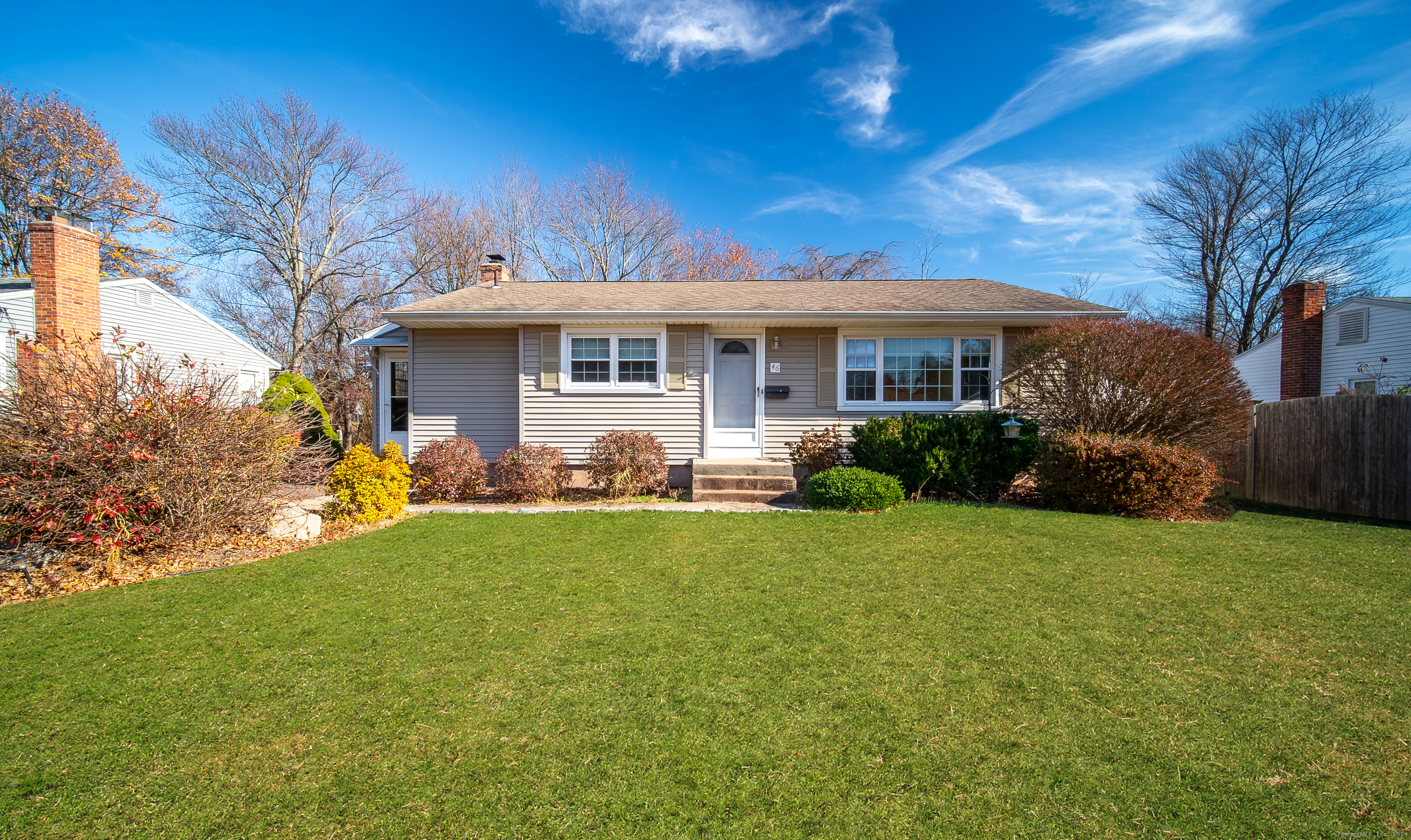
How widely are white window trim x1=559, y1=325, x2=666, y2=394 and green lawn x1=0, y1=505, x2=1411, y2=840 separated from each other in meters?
4.97

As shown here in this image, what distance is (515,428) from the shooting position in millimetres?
10328

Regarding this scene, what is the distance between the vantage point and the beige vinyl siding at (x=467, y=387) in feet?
33.5

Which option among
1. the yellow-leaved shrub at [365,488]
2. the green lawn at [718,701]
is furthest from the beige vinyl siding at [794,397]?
the yellow-leaved shrub at [365,488]

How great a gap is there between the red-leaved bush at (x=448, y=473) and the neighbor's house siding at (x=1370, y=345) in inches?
770

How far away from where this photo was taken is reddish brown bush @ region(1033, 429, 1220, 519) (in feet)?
23.5

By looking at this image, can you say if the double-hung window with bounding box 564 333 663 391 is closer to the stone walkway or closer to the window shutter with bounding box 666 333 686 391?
the window shutter with bounding box 666 333 686 391

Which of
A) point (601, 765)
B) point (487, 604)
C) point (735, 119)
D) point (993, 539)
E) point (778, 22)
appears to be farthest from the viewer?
point (735, 119)

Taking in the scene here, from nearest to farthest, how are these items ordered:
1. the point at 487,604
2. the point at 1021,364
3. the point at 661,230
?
the point at 487,604 < the point at 1021,364 < the point at 661,230

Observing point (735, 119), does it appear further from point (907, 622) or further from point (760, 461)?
point (907, 622)

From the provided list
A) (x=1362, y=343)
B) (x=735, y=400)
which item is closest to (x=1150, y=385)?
(x=735, y=400)

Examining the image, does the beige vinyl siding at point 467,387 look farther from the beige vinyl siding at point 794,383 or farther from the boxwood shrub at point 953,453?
the boxwood shrub at point 953,453

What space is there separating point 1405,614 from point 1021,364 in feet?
18.6

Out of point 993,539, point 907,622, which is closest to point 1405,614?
point 993,539

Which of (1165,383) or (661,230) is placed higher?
(661,230)
